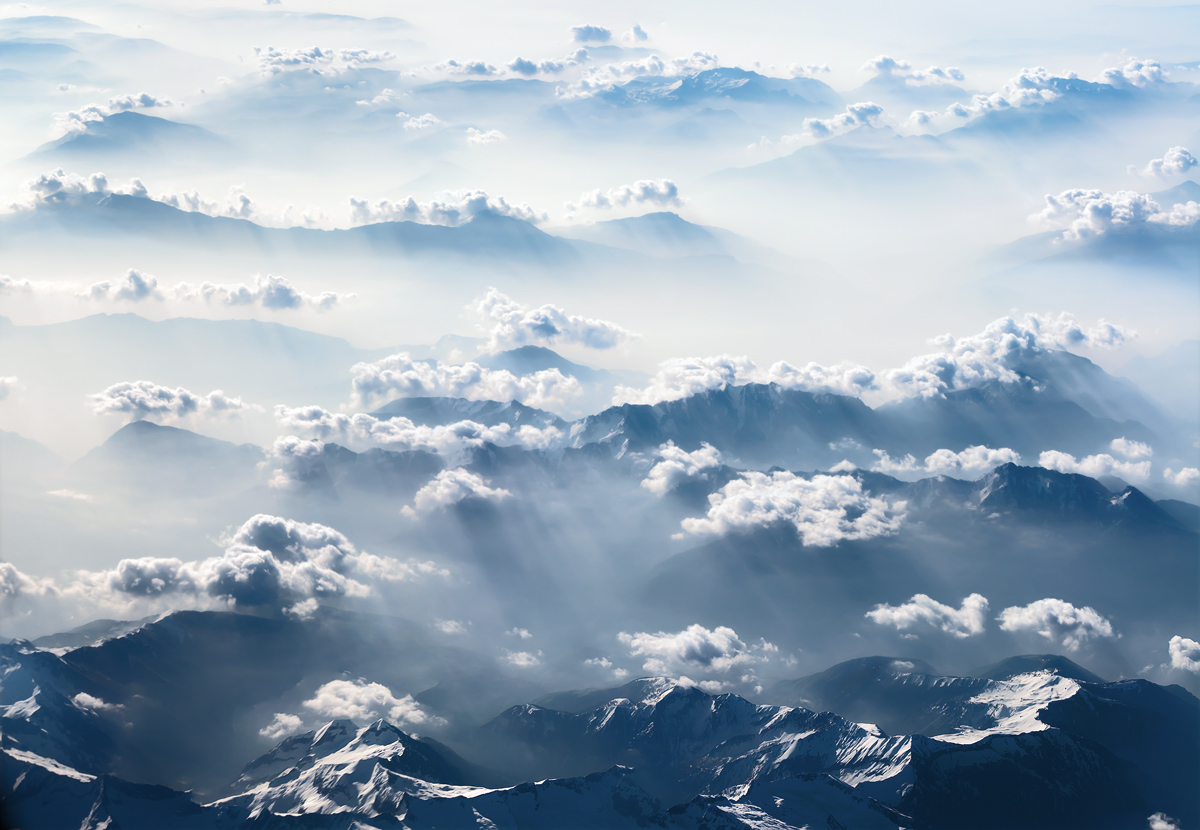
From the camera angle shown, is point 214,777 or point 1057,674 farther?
point 1057,674

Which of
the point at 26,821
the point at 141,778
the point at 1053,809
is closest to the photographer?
the point at 26,821

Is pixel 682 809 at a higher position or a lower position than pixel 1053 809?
higher

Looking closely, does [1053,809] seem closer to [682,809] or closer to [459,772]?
[682,809]

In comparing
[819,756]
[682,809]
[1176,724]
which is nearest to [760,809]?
[682,809]

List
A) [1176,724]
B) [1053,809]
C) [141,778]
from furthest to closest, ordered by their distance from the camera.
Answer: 1. [1176,724]
2. [141,778]
3. [1053,809]

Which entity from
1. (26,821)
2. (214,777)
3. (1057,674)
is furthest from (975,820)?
(26,821)

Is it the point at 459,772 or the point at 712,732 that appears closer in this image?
the point at 459,772

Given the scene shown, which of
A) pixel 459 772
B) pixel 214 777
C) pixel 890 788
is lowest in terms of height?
pixel 214 777

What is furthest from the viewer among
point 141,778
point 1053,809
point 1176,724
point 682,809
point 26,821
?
point 1176,724

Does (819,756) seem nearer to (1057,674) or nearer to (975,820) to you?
(975,820)
